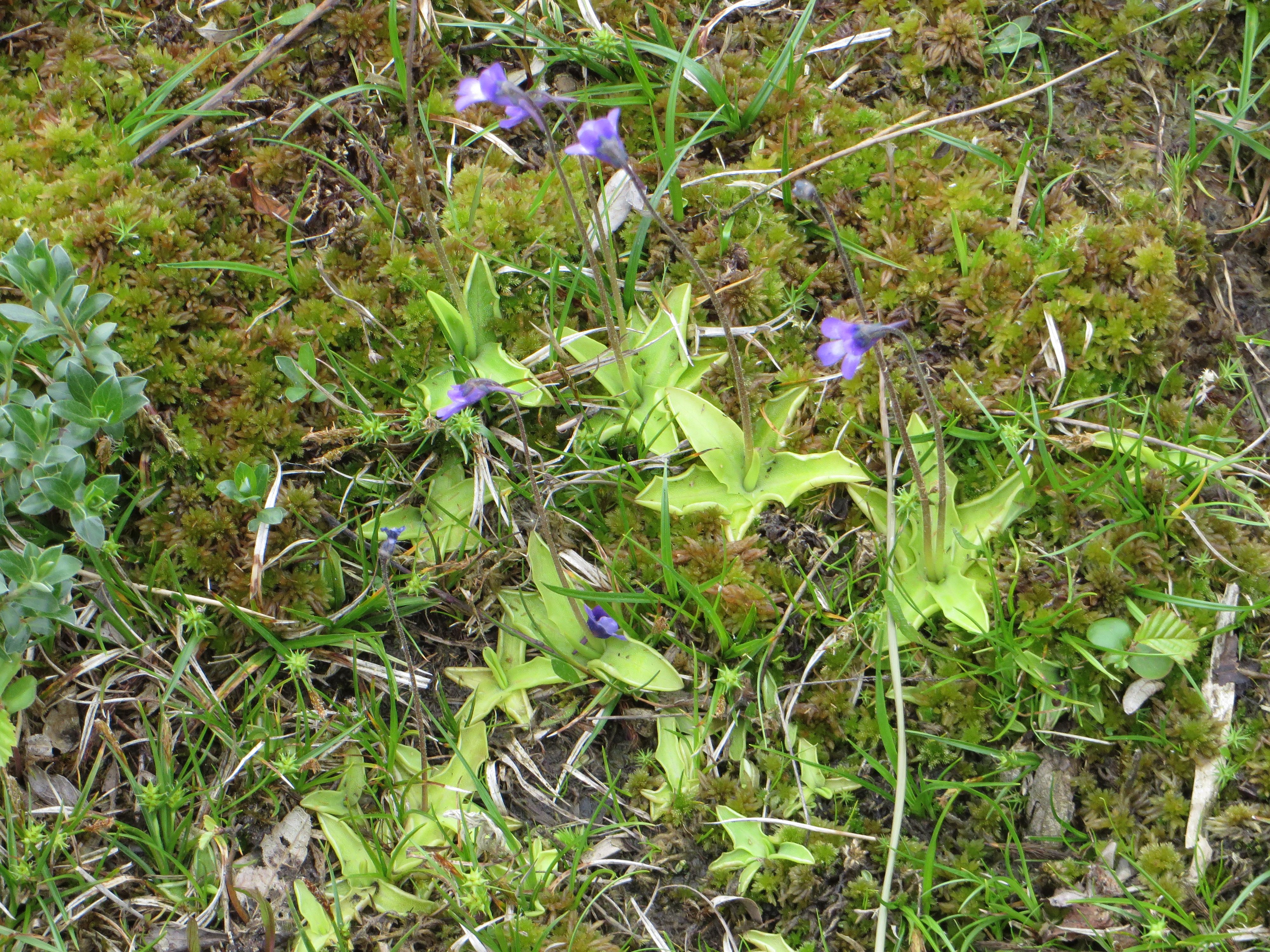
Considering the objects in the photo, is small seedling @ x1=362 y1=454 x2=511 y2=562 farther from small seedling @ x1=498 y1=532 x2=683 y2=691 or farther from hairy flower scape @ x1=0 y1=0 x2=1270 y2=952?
small seedling @ x1=498 y1=532 x2=683 y2=691

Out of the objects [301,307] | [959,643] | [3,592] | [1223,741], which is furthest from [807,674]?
[3,592]

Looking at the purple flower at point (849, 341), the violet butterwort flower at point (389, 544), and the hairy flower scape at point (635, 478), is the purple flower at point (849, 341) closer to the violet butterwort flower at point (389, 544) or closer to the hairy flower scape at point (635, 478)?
the hairy flower scape at point (635, 478)

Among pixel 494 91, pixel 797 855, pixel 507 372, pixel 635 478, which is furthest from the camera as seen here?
pixel 507 372

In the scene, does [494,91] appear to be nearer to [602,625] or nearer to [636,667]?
[602,625]

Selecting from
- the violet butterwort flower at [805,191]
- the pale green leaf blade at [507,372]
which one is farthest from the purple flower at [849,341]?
the pale green leaf blade at [507,372]

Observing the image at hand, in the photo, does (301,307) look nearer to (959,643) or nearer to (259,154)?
(259,154)

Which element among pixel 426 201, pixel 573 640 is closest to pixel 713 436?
pixel 573 640
